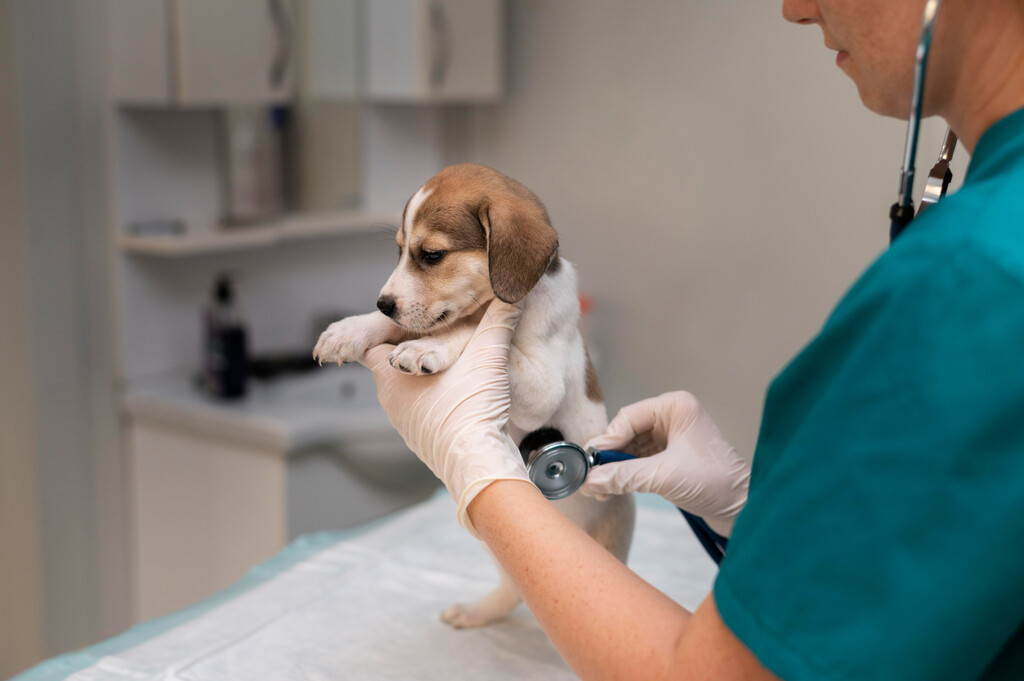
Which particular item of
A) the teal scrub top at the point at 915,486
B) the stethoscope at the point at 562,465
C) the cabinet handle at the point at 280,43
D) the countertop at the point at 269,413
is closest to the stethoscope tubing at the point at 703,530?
the stethoscope at the point at 562,465

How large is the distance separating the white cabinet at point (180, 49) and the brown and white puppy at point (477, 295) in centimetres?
128

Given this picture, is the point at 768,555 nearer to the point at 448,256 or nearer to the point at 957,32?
the point at 957,32

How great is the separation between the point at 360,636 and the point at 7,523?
131 centimetres

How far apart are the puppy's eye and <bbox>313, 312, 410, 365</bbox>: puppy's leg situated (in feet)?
0.29

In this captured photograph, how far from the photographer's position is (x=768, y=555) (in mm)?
549

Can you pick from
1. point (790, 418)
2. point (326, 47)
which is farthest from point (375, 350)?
point (326, 47)

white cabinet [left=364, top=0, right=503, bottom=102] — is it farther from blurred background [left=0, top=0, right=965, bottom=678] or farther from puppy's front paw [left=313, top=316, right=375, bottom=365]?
puppy's front paw [left=313, top=316, right=375, bottom=365]

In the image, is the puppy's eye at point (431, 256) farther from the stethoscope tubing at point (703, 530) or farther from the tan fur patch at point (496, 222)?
the stethoscope tubing at point (703, 530)

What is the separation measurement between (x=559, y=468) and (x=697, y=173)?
1.79 meters

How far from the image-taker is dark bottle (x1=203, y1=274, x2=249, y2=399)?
212cm

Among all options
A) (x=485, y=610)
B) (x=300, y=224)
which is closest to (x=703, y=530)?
(x=485, y=610)

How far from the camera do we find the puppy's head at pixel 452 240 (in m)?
0.90

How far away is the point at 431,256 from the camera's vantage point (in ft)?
3.01

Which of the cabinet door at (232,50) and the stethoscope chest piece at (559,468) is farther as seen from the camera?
the cabinet door at (232,50)
